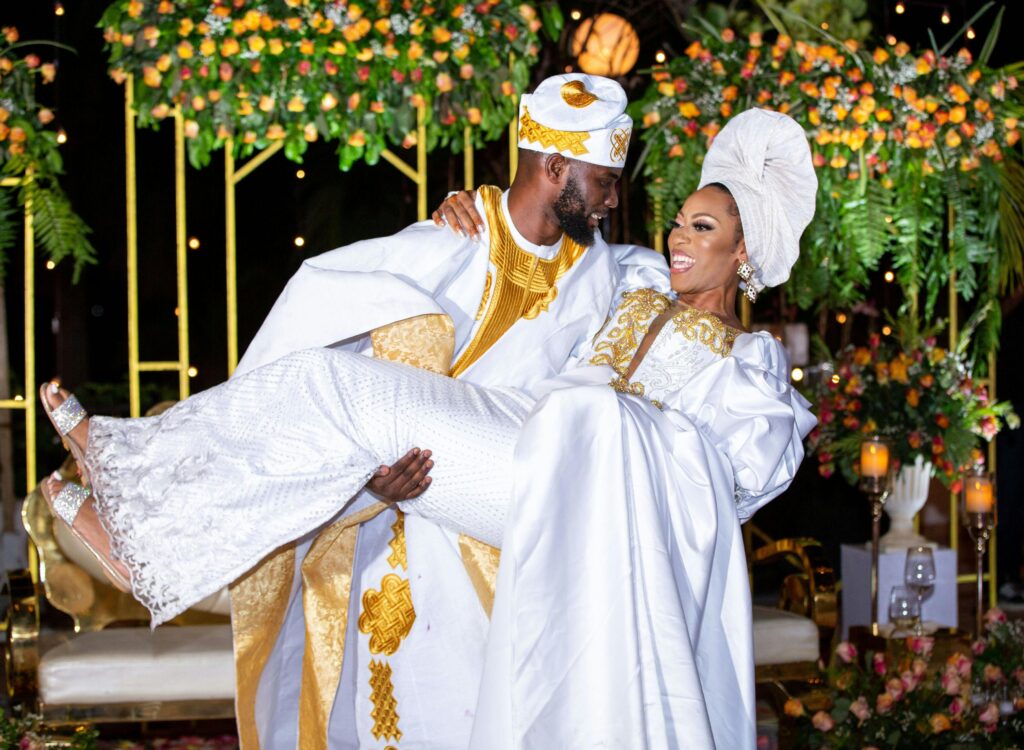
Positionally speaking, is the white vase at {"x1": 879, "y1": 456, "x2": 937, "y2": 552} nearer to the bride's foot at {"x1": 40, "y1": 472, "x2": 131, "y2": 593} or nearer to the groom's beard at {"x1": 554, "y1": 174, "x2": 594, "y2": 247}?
the groom's beard at {"x1": 554, "y1": 174, "x2": 594, "y2": 247}

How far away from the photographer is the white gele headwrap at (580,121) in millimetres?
3172

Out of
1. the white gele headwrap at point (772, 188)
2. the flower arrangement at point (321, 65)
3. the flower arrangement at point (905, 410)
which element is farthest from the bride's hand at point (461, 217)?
the flower arrangement at point (905, 410)

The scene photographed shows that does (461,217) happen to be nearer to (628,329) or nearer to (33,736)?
(628,329)

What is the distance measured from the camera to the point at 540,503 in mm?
2701

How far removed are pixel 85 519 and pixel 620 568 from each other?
107 centimetres

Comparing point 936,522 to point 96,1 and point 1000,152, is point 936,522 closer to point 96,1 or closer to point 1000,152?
point 1000,152

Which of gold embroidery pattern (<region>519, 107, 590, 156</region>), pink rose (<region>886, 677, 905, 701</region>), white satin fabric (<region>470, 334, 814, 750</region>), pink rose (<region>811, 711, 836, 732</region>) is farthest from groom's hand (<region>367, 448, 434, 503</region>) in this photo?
pink rose (<region>886, 677, 905, 701</region>)

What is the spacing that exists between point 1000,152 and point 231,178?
9.47ft

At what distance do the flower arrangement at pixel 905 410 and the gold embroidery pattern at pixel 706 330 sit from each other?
263 cm

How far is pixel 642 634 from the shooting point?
2660mm

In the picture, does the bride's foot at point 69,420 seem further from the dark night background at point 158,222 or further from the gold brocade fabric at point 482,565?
the dark night background at point 158,222

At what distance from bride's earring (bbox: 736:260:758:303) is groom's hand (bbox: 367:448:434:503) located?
903mm

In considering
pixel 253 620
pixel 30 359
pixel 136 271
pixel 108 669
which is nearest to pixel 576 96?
pixel 253 620

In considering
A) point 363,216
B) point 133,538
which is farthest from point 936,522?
point 133,538
